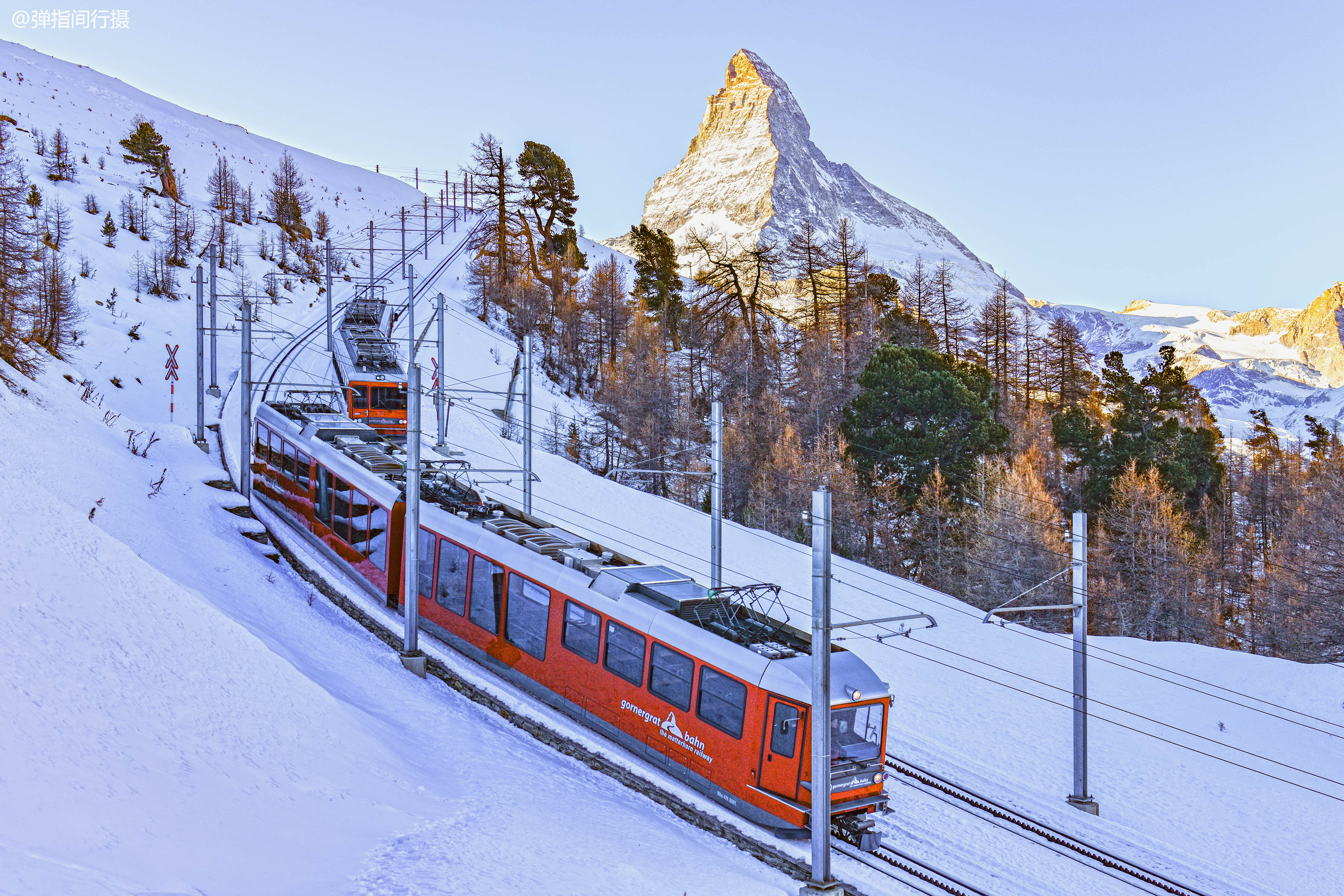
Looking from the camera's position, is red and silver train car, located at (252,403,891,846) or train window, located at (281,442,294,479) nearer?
red and silver train car, located at (252,403,891,846)

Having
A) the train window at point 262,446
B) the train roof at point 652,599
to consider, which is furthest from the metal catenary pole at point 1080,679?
the train window at point 262,446

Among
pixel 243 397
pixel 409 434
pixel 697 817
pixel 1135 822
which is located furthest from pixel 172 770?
pixel 243 397

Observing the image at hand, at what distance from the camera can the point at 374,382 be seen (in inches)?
1161

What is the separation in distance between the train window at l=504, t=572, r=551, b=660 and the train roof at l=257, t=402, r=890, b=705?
0.64 ft

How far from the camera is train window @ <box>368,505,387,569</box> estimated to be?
1712cm

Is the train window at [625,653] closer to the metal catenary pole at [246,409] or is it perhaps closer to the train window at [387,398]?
the metal catenary pole at [246,409]

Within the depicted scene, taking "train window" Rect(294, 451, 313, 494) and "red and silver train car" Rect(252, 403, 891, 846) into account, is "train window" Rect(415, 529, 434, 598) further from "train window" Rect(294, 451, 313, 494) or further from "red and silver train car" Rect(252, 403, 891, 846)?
"train window" Rect(294, 451, 313, 494)

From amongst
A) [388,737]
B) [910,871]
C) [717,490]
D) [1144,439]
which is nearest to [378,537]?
[717,490]

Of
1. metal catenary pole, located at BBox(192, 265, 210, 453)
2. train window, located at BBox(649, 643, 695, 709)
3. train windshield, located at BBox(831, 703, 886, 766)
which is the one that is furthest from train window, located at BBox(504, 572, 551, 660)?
metal catenary pole, located at BBox(192, 265, 210, 453)

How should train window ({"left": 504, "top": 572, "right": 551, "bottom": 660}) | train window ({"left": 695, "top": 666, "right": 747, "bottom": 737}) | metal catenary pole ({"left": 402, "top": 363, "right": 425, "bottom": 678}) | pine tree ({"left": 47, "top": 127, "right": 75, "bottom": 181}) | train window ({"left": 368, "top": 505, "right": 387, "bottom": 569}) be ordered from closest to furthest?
1. train window ({"left": 695, "top": 666, "right": 747, "bottom": 737})
2. train window ({"left": 504, "top": 572, "right": 551, "bottom": 660})
3. metal catenary pole ({"left": 402, "top": 363, "right": 425, "bottom": 678})
4. train window ({"left": 368, "top": 505, "right": 387, "bottom": 569})
5. pine tree ({"left": 47, "top": 127, "right": 75, "bottom": 181})

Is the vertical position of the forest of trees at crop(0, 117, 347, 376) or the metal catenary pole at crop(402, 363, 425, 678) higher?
the forest of trees at crop(0, 117, 347, 376)

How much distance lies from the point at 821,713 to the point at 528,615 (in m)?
5.66

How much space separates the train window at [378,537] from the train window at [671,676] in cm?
753

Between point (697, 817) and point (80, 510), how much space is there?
37.1 feet
